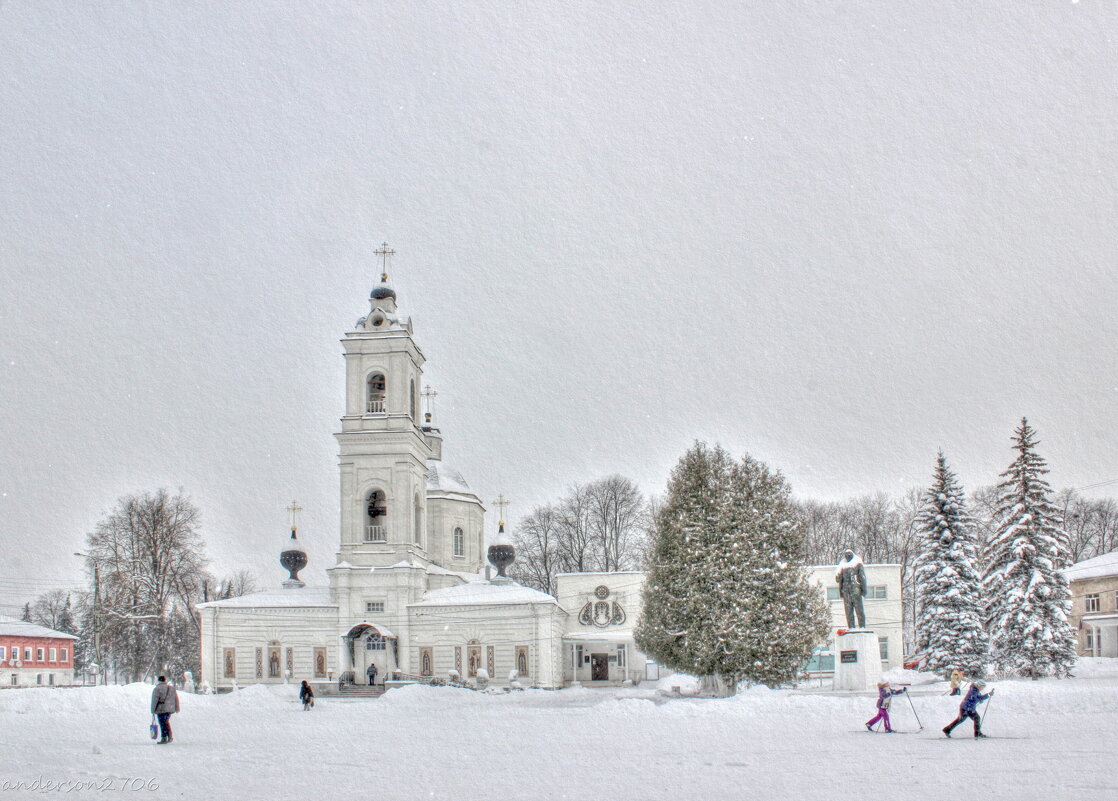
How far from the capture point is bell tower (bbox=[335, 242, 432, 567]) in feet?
155

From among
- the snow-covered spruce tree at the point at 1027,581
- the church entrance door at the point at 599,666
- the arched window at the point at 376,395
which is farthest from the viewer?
the church entrance door at the point at 599,666

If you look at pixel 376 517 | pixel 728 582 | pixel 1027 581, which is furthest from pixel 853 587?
pixel 376 517

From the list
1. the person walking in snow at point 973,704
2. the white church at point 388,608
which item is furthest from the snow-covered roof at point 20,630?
the person walking in snow at point 973,704

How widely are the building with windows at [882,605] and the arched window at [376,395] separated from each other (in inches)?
807

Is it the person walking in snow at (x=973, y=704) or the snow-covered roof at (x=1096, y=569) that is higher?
the snow-covered roof at (x=1096, y=569)

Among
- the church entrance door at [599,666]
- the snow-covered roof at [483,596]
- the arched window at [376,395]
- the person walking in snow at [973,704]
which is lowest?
the church entrance door at [599,666]

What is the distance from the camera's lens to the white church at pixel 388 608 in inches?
1779

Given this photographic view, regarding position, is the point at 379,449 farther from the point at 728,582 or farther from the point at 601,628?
the point at 728,582

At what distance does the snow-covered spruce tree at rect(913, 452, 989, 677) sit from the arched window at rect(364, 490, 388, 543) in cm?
2164

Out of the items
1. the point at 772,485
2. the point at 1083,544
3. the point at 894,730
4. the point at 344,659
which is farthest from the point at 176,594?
the point at 1083,544

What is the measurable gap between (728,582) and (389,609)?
19703 millimetres

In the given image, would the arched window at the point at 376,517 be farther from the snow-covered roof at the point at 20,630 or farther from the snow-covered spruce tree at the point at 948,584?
the snow-covered roof at the point at 20,630

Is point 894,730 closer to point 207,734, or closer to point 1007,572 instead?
point 207,734

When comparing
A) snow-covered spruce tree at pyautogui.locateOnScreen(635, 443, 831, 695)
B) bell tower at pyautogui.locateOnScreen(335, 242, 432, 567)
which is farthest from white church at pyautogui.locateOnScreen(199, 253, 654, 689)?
snow-covered spruce tree at pyautogui.locateOnScreen(635, 443, 831, 695)
